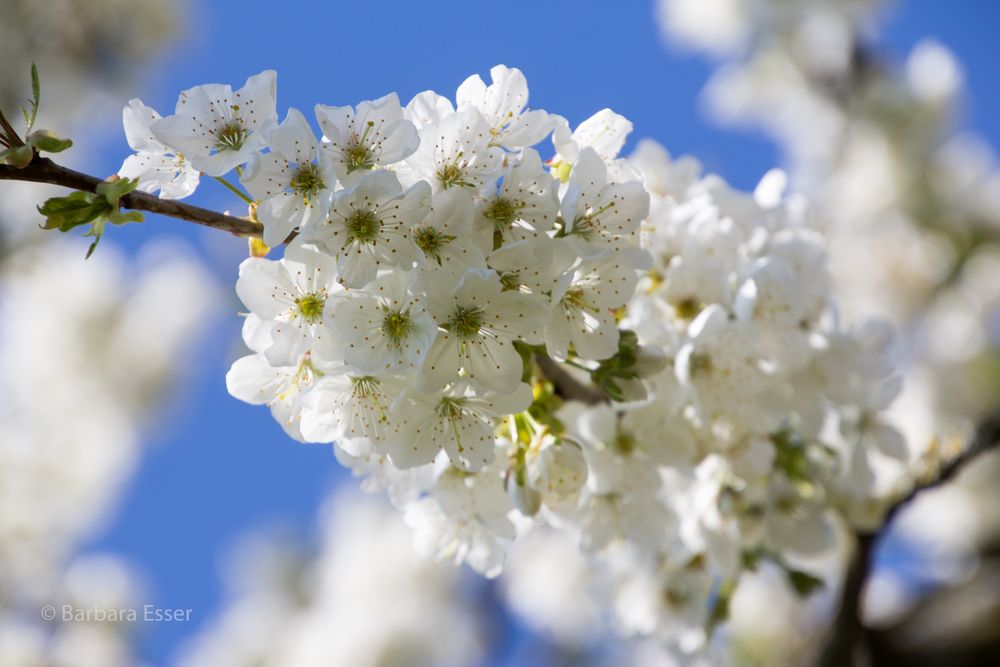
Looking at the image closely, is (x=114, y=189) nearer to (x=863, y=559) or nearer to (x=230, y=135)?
(x=230, y=135)

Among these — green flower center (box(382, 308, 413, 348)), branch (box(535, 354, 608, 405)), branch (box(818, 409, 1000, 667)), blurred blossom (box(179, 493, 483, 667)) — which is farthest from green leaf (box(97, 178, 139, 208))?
blurred blossom (box(179, 493, 483, 667))

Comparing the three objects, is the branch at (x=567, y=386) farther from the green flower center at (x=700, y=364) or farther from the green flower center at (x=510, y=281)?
the green flower center at (x=510, y=281)

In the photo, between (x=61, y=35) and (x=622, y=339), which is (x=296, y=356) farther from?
(x=61, y=35)

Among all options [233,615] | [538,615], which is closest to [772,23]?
[538,615]

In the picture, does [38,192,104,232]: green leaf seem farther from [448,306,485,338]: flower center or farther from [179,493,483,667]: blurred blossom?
[179,493,483,667]: blurred blossom

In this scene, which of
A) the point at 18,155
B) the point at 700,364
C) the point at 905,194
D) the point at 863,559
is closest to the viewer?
the point at 18,155

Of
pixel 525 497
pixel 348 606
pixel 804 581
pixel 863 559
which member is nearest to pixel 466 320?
pixel 525 497
